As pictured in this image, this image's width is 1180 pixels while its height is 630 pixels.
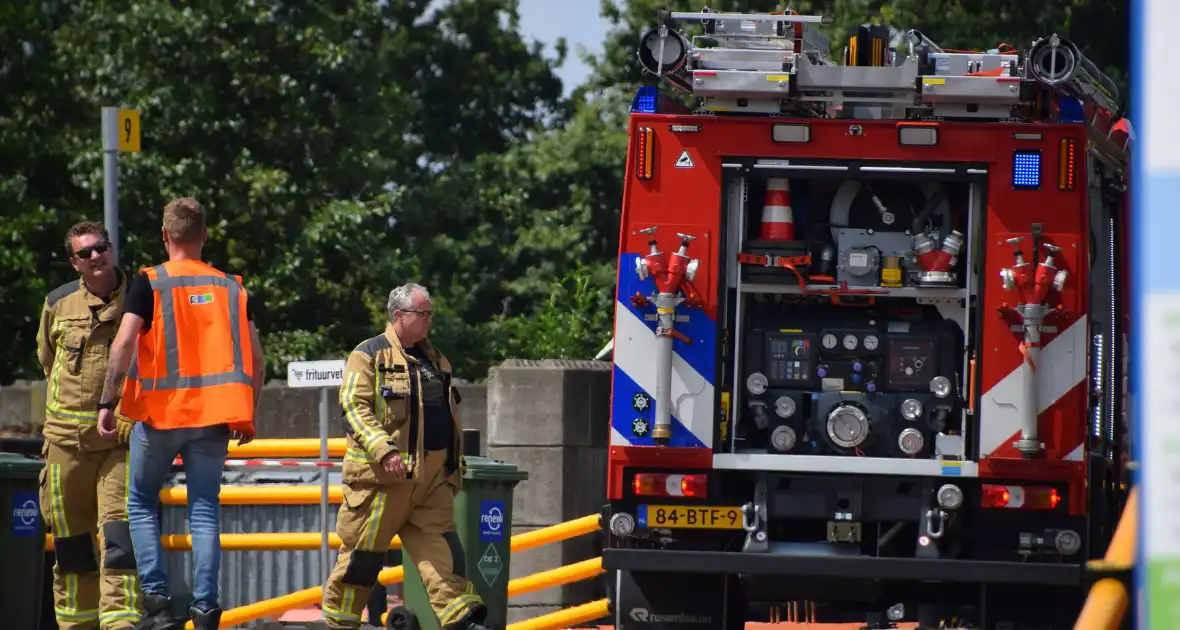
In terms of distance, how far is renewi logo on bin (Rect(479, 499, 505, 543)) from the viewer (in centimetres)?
963

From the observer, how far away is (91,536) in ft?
26.8

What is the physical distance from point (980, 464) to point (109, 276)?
3.81 metres

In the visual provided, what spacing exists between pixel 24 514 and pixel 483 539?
2150 mm

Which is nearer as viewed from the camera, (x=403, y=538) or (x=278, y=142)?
(x=403, y=538)

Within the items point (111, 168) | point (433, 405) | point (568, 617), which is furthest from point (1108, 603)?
point (111, 168)

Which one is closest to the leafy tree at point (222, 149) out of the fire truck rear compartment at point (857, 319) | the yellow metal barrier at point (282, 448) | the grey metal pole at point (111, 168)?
the grey metal pole at point (111, 168)

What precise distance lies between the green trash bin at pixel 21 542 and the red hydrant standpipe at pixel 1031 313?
441 centimetres

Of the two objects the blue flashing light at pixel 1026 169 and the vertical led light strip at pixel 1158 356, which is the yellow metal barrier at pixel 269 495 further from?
the vertical led light strip at pixel 1158 356

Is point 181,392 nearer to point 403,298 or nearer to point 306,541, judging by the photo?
point 403,298

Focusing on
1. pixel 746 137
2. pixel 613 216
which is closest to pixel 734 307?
pixel 746 137

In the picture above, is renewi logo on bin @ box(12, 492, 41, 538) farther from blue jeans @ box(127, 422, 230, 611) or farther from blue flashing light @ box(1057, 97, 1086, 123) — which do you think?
blue flashing light @ box(1057, 97, 1086, 123)

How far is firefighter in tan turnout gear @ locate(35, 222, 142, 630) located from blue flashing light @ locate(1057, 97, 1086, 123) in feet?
13.6

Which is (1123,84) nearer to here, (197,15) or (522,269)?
(197,15)

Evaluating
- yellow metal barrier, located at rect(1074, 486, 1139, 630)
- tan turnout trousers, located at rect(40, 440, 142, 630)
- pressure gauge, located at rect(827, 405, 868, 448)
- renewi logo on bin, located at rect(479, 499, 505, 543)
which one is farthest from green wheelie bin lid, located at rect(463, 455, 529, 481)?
yellow metal barrier, located at rect(1074, 486, 1139, 630)
